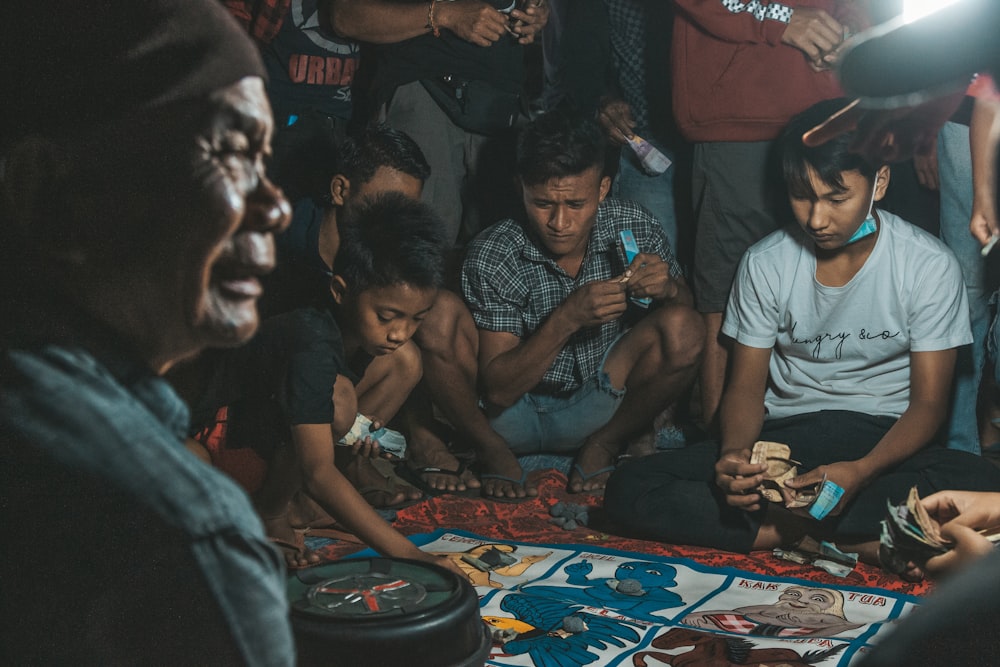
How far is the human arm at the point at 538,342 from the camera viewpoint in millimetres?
2518

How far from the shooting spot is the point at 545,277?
272cm

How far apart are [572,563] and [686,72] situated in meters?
1.15

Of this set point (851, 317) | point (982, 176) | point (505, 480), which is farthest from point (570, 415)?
point (982, 176)

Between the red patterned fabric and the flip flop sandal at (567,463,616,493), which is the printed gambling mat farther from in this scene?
the flip flop sandal at (567,463,616,493)

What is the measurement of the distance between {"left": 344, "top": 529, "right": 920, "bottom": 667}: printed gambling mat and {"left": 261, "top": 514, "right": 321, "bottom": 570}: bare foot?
239 millimetres

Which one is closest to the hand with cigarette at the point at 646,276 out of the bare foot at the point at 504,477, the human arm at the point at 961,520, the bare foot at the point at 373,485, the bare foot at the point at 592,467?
the bare foot at the point at 592,467

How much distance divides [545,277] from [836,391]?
0.82m

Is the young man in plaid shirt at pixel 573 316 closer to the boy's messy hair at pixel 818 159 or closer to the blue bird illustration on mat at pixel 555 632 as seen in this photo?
the boy's messy hair at pixel 818 159

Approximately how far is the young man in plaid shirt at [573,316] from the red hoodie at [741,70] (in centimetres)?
29

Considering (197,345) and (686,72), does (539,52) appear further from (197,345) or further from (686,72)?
(197,345)

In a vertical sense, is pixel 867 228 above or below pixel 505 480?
above

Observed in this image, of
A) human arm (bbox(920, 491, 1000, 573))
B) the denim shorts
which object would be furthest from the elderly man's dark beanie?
the denim shorts

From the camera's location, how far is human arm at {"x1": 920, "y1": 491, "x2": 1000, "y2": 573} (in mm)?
911

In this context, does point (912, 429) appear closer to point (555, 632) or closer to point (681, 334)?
point (681, 334)
